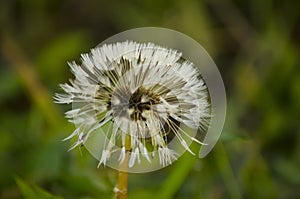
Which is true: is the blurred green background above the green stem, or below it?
above

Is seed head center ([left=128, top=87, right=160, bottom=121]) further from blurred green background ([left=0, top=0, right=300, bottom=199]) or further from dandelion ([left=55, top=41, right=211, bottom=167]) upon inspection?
blurred green background ([left=0, top=0, right=300, bottom=199])

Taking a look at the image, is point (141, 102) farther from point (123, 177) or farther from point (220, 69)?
point (220, 69)

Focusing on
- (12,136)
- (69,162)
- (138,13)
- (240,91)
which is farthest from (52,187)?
(138,13)

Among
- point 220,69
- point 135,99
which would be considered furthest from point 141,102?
point 220,69

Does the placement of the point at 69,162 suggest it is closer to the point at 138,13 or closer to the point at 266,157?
the point at 266,157

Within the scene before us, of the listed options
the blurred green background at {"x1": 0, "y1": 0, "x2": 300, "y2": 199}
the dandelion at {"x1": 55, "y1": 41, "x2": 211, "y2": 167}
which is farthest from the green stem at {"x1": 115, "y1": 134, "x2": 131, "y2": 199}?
the blurred green background at {"x1": 0, "y1": 0, "x2": 300, "y2": 199}

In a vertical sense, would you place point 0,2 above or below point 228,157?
above
